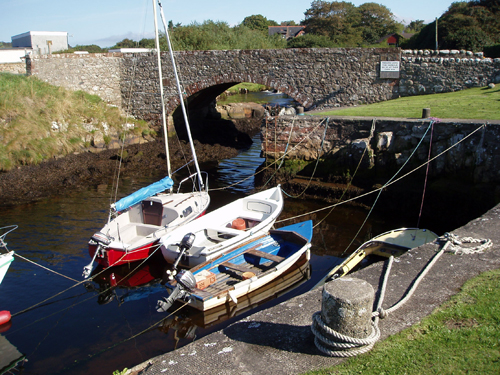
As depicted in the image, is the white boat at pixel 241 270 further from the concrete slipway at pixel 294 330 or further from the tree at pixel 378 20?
the tree at pixel 378 20

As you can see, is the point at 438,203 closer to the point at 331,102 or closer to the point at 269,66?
the point at 331,102

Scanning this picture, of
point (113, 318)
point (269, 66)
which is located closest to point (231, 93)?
point (269, 66)

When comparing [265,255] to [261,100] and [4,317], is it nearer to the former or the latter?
[4,317]

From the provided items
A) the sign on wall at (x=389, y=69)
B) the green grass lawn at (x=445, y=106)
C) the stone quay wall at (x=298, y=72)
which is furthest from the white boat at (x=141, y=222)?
the sign on wall at (x=389, y=69)

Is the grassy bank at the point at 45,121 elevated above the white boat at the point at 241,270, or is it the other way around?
the grassy bank at the point at 45,121

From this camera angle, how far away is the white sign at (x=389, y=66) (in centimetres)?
1934

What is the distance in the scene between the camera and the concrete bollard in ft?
14.2

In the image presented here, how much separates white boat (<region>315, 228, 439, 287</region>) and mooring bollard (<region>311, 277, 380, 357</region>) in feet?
14.9

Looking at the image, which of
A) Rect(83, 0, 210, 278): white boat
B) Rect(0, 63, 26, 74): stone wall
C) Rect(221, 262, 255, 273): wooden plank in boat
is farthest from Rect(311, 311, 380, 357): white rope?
Rect(0, 63, 26, 74): stone wall

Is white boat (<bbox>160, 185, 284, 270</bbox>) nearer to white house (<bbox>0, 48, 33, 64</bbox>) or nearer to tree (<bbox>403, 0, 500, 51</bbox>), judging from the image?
tree (<bbox>403, 0, 500, 51</bbox>)

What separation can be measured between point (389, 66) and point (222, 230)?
12.9m

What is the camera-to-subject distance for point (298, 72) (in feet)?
66.7

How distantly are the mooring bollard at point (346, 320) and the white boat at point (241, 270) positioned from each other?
4.33 meters

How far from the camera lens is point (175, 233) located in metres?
10.7
